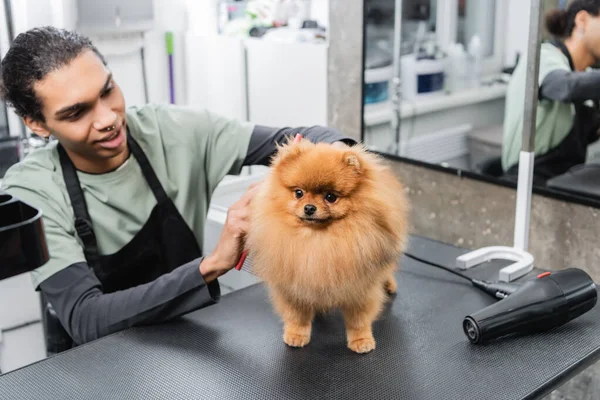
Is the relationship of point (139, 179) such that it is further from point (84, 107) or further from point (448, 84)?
point (448, 84)

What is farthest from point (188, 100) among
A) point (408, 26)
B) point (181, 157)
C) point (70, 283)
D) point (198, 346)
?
point (198, 346)

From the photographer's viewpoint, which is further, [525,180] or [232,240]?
[525,180]

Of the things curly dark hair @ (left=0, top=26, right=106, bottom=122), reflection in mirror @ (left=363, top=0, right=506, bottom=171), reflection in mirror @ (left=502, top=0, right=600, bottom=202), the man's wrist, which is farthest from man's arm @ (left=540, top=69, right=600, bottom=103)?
curly dark hair @ (left=0, top=26, right=106, bottom=122)

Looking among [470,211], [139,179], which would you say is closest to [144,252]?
[139,179]

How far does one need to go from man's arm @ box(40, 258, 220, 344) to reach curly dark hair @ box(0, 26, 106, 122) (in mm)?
347

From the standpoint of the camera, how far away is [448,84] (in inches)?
79.5

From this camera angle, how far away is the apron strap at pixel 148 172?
4.45 feet

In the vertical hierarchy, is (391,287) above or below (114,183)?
below

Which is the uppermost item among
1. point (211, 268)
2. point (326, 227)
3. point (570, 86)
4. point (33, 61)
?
point (33, 61)

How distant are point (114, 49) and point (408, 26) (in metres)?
1.03

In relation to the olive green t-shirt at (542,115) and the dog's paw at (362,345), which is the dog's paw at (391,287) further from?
the olive green t-shirt at (542,115)

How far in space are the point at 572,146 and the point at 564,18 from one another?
0.33m

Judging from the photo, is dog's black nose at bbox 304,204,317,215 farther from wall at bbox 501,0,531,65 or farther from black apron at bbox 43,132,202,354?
wall at bbox 501,0,531,65

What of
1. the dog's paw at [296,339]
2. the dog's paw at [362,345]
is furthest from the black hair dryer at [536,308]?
the dog's paw at [296,339]
